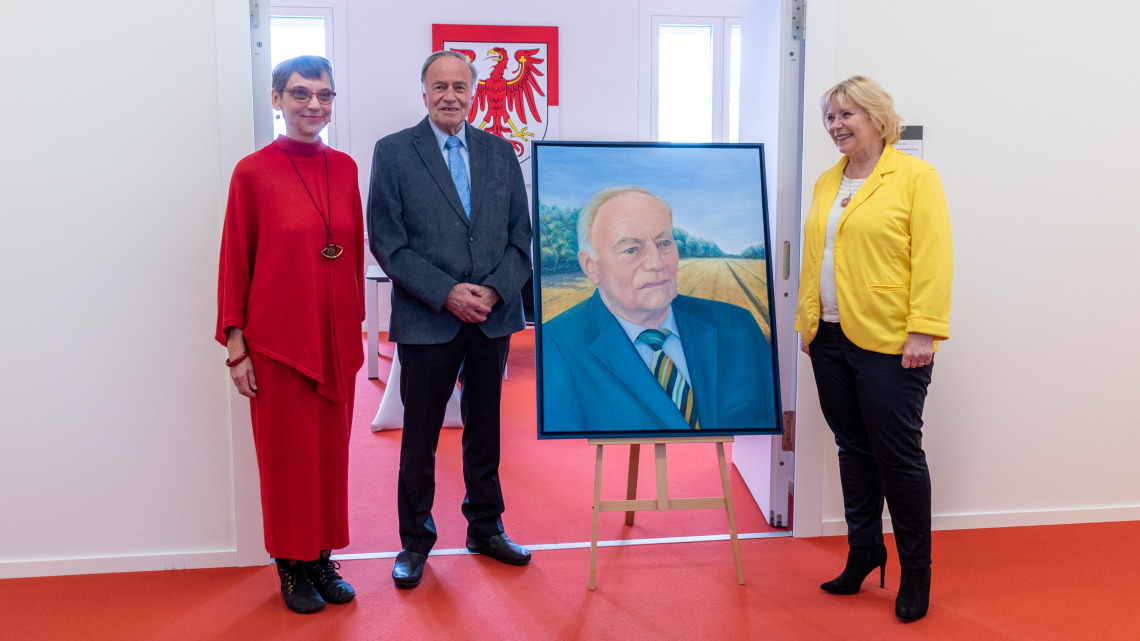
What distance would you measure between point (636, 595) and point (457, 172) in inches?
57.1

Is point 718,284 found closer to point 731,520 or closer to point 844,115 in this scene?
point 844,115

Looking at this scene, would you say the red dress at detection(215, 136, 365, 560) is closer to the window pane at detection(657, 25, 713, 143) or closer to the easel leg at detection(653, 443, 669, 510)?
the easel leg at detection(653, 443, 669, 510)

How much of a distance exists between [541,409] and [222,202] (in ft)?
4.08

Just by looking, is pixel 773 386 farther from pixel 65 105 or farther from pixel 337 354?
pixel 65 105

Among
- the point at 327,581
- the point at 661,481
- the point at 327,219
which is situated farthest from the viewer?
the point at 661,481

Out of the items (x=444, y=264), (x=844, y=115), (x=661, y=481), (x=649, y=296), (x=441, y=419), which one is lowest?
(x=661, y=481)

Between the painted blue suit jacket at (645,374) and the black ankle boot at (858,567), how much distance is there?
0.47m

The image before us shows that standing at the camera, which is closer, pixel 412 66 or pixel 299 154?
pixel 299 154

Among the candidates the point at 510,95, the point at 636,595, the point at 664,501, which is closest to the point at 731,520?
the point at 664,501

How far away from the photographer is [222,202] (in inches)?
100.0

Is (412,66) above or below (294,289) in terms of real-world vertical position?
above

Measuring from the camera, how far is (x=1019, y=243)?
289cm

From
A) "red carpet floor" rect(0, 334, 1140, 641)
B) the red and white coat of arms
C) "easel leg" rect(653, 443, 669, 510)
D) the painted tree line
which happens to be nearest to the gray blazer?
the painted tree line

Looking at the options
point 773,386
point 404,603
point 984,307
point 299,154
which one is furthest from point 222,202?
point 984,307
